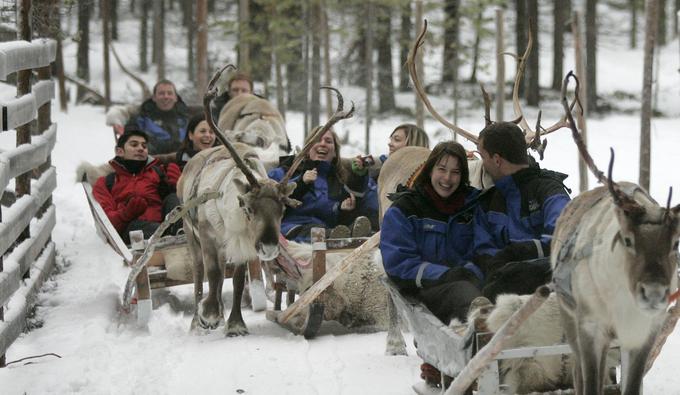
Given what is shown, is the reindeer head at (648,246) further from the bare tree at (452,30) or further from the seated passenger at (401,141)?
the bare tree at (452,30)

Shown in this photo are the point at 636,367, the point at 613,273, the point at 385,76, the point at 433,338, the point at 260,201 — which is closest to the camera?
the point at 613,273

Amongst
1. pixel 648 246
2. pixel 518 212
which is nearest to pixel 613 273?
pixel 648 246

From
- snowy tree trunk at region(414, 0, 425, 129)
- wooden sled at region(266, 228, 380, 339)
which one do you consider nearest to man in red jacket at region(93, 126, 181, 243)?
wooden sled at region(266, 228, 380, 339)

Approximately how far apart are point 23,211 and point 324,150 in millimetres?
2409

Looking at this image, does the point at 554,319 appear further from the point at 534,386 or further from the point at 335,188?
the point at 335,188

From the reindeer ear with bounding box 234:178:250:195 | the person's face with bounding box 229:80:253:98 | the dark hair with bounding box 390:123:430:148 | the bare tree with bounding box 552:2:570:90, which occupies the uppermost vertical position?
the bare tree with bounding box 552:2:570:90

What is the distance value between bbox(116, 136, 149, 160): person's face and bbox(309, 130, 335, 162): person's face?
1917 mm

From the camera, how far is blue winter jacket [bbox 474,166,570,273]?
4.83 metres

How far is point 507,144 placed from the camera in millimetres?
5039

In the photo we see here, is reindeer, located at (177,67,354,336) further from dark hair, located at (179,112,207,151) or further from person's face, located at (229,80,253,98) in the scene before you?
person's face, located at (229,80,253,98)

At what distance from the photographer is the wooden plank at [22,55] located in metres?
5.13

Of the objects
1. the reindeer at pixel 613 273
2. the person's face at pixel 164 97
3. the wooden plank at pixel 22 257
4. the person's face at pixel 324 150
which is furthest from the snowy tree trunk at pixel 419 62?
the reindeer at pixel 613 273

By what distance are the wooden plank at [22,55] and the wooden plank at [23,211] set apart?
91 cm

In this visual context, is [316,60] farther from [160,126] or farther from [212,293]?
[212,293]
